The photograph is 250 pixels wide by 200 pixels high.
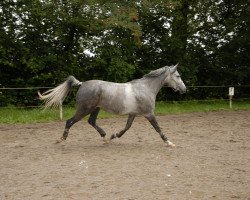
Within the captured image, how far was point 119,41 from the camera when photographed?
18531 mm

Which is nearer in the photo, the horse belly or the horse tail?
the horse belly

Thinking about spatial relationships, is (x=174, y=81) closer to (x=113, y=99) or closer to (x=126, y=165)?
(x=113, y=99)

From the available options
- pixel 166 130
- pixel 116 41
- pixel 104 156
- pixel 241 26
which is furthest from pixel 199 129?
pixel 241 26

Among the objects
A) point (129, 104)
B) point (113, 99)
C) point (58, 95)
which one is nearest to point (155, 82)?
point (129, 104)

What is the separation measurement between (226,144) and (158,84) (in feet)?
6.49

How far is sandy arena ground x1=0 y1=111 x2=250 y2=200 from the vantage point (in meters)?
4.80

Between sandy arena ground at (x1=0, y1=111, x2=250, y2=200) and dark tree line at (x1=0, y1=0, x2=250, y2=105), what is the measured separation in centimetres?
629

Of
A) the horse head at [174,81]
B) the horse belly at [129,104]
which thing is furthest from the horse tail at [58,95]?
the horse head at [174,81]

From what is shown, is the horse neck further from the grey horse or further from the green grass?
the green grass

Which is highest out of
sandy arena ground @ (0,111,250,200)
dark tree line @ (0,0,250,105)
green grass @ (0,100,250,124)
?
dark tree line @ (0,0,250,105)

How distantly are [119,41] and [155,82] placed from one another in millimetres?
10536

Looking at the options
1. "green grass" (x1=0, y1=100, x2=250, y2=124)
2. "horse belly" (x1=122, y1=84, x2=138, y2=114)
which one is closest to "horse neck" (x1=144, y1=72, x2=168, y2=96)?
"horse belly" (x1=122, y1=84, x2=138, y2=114)

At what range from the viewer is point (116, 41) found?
18.4m

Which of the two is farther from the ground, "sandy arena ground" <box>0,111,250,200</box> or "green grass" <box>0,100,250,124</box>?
"green grass" <box>0,100,250,124</box>
